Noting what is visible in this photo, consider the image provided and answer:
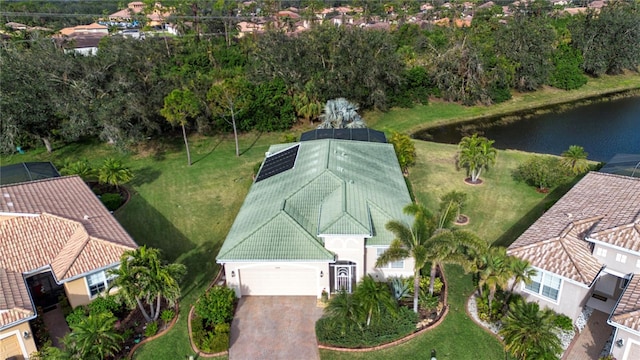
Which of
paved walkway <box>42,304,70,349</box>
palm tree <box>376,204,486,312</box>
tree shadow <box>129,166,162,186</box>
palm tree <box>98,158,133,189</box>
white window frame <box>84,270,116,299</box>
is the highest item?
palm tree <box>376,204,486,312</box>

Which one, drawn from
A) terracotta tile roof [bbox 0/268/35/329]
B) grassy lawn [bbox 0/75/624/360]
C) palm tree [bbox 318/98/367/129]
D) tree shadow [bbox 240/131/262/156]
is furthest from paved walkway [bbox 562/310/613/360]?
tree shadow [bbox 240/131/262/156]

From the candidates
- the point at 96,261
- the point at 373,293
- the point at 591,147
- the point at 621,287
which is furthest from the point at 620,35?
the point at 96,261

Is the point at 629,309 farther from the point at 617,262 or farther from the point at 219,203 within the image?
the point at 219,203

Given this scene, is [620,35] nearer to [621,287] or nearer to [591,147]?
[591,147]

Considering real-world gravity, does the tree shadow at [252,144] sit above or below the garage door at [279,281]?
below

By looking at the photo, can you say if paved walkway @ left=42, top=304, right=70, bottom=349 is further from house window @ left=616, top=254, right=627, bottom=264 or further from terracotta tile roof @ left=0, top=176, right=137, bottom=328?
house window @ left=616, top=254, right=627, bottom=264

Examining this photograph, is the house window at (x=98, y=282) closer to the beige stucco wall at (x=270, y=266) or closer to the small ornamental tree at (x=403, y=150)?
the beige stucco wall at (x=270, y=266)

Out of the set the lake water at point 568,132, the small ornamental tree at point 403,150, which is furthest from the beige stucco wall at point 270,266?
the lake water at point 568,132
